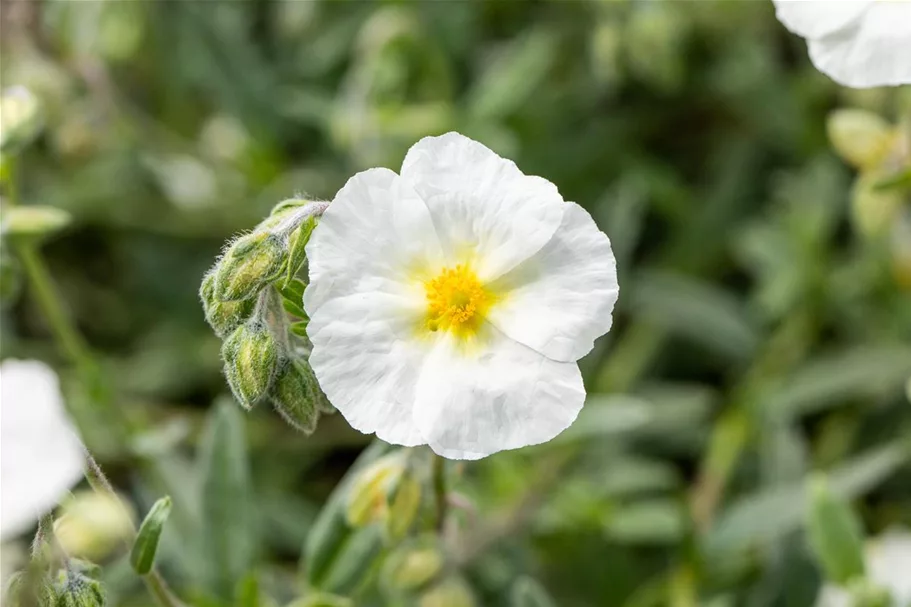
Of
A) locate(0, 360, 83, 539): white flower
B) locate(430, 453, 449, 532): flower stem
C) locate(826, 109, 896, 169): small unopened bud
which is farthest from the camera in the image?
locate(826, 109, 896, 169): small unopened bud

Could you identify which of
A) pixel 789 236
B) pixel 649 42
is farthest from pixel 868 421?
pixel 649 42

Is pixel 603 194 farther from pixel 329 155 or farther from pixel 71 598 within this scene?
pixel 71 598

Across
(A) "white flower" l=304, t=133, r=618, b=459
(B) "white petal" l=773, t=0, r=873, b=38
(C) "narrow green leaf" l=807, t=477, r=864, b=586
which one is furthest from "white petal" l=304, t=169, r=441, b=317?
(C) "narrow green leaf" l=807, t=477, r=864, b=586

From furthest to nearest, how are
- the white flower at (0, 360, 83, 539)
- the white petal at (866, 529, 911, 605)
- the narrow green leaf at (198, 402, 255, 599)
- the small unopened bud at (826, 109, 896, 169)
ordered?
1. the white petal at (866, 529, 911, 605)
2. the small unopened bud at (826, 109, 896, 169)
3. the narrow green leaf at (198, 402, 255, 599)
4. the white flower at (0, 360, 83, 539)

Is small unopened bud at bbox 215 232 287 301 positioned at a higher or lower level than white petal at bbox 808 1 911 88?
lower

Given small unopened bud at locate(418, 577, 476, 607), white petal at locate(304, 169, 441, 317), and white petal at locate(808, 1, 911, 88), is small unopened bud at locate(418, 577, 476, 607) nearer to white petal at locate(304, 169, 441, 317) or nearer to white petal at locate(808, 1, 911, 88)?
white petal at locate(304, 169, 441, 317)

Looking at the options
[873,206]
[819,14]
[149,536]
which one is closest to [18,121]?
[149,536]
